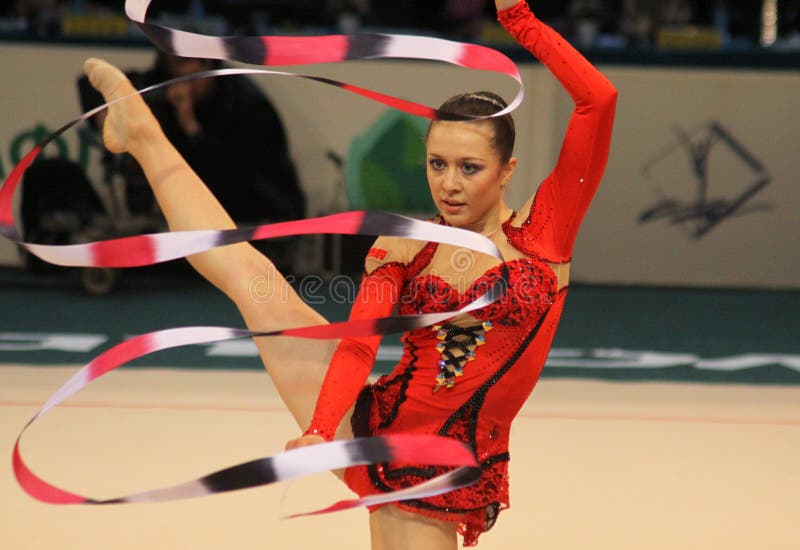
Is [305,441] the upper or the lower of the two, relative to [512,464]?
upper

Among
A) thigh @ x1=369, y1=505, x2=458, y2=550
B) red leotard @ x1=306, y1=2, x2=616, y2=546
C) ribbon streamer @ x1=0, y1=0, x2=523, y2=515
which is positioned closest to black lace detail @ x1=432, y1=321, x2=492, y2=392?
red leotard @ x1=306, y1=2, x2=616, y2=546

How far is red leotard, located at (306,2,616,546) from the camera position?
1896 mm

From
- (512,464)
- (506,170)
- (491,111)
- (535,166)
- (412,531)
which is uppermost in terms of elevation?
(491,111)

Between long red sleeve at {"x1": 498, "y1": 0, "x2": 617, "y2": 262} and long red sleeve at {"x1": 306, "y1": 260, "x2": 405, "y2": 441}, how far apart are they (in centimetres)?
30

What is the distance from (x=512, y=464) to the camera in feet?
11.5

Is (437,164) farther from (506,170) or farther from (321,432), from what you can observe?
(321,432)

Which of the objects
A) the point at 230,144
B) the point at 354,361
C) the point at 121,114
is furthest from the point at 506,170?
the point at 230,144

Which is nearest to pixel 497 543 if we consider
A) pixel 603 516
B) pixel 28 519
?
pixel 603 516

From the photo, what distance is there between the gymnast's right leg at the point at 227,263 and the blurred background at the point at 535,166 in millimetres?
3422

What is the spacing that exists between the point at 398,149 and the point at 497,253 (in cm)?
417

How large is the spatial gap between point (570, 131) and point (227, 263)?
741 millimetres

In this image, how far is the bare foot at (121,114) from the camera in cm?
218

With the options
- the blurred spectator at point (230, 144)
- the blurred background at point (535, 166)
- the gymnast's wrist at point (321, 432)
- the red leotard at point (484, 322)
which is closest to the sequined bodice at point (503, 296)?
the red leotard at point (484, 322)

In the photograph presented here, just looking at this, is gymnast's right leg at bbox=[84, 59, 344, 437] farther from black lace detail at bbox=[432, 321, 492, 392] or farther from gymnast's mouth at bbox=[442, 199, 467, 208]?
gymnast's mouth at bbox=[442, 199, 467, 208]
